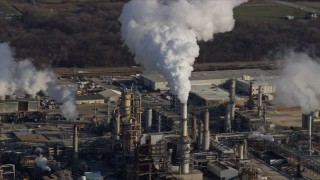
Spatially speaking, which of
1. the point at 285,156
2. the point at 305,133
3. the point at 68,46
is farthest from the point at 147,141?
the point at 68,46

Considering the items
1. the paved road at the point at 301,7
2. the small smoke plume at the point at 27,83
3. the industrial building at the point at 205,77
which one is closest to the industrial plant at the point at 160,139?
the small smoke plume at the point at 27,83

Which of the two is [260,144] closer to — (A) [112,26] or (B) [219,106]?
(B) [219,106]

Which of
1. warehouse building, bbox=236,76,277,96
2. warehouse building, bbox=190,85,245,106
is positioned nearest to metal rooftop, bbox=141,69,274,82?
warehouse building, bbox=236,76,277,96

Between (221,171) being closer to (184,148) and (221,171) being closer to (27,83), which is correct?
(184,148)

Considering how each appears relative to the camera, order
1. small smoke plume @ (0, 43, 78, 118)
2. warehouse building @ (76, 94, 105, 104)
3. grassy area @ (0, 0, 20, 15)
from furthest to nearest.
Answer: grassy area @ (0, 0, 20, 15)
warehouse building @ (76, 94, 105, 104)
small smoke plume @ (0, 43, 78, 118)

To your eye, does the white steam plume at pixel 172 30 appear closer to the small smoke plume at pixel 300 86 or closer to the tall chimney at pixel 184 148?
the tall chimney at pixel 184 148

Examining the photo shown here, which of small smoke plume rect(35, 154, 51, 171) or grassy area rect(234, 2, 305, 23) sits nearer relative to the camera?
small smoke plume rect(35, 154, 51, 171)

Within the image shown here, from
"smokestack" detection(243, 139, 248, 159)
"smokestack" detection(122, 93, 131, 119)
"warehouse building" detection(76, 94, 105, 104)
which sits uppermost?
"warehouse building" detection(76, 94, 105, 104)

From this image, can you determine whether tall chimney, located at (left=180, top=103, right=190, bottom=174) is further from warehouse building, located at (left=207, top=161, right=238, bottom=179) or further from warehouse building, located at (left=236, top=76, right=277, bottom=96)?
warehouse building, located at (left=236, top=76, right=277, bottom=96)
